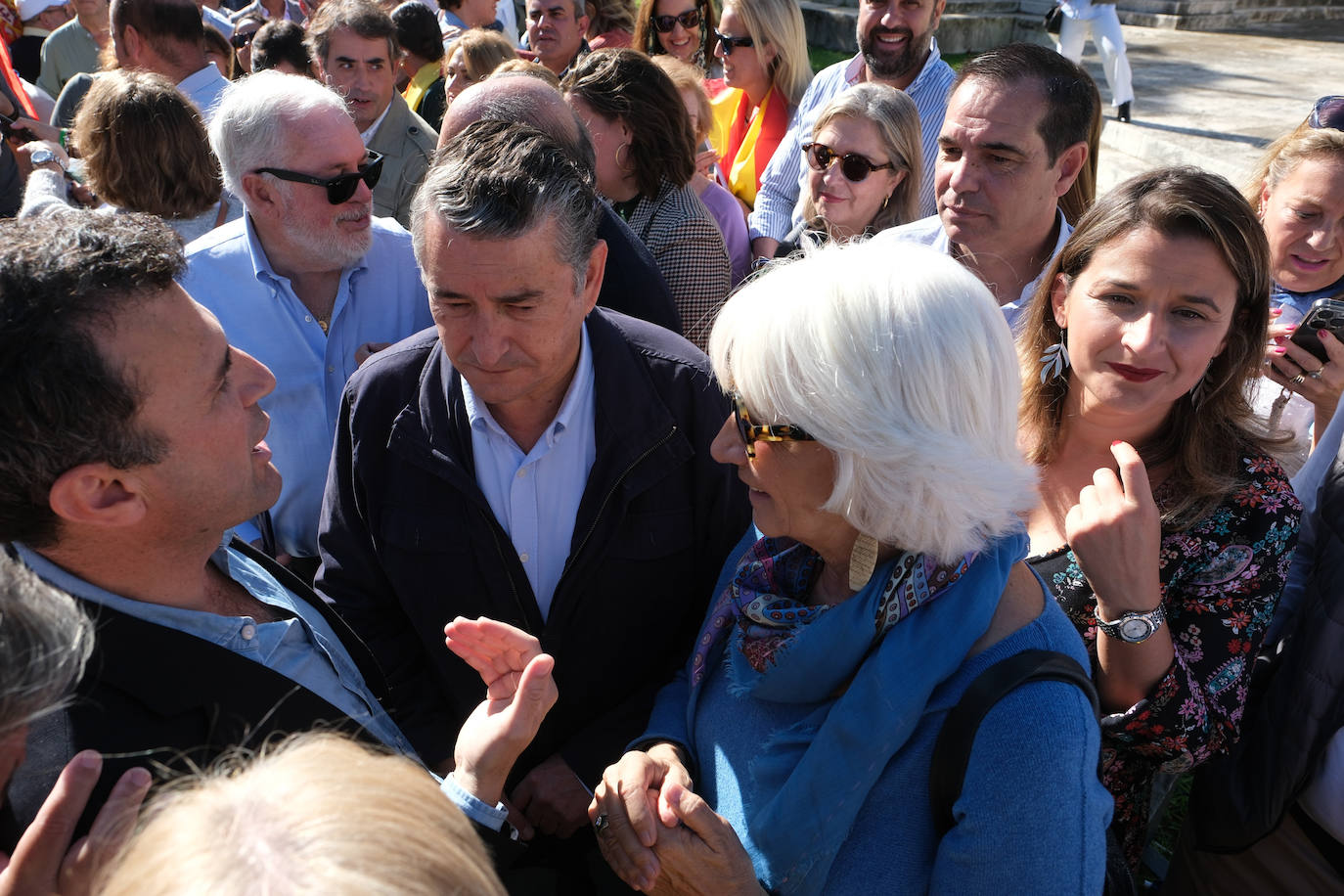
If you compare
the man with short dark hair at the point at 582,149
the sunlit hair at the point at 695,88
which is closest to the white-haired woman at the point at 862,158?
the sunlit hair at the point at 695,88

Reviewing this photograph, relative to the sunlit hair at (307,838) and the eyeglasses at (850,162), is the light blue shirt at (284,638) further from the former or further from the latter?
the eyeglasses at (850,162)

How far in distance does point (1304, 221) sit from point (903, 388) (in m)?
2.30

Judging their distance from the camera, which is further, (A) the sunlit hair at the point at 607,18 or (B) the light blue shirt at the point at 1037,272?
(A) the sunlit hair at the point at 607,18

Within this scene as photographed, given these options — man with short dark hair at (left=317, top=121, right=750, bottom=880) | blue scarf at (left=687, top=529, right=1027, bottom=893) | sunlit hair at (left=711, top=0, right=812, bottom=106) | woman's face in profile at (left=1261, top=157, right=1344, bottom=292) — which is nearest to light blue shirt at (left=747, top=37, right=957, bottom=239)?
sunlit hair at (left=711, top=0, right=812, bottom=106)

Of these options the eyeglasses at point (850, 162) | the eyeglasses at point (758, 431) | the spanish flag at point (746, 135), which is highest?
the eyeglasses at point (758, 431)

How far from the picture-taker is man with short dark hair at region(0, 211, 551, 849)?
147 cm

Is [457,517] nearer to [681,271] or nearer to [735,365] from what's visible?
[735,365]

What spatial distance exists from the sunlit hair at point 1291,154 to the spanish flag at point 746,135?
260 cm

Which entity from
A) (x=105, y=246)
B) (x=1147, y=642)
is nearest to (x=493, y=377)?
(x=105, y=246)

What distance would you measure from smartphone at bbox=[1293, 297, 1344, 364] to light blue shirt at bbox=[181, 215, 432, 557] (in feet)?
8.57

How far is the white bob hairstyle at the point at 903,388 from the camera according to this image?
1.57 meters

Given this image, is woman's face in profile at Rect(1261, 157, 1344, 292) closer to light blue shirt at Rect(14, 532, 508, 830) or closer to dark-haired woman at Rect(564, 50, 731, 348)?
dark-haired woman at Rect(564, 50, 731, 348)

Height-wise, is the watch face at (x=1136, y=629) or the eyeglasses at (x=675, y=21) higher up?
the eyeglasses at (x=675, y=21)

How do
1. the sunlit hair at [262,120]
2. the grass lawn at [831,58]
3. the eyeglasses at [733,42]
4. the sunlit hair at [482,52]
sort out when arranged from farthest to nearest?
the grass lawn at [831,58] < the sunlit hair at [482,52] < the eyeglasses at [733,42] < the sunlit hair at [262,120]
